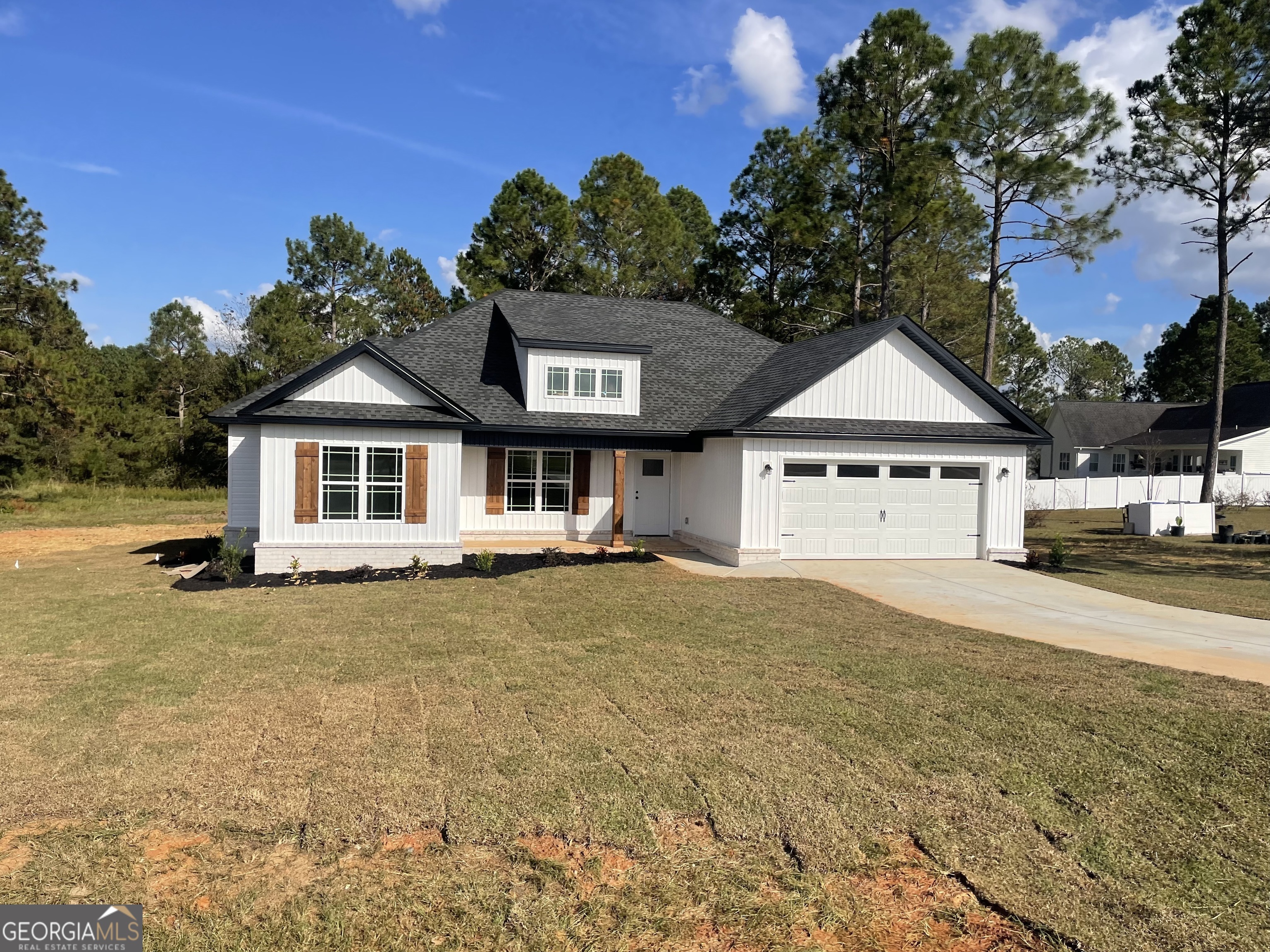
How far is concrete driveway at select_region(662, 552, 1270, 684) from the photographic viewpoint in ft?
32.4

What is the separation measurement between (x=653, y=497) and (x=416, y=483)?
265 inches

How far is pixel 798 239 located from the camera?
31.7 metres

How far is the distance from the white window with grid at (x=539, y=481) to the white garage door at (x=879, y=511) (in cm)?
563

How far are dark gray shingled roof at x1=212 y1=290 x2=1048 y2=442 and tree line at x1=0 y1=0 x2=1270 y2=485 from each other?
8974mm

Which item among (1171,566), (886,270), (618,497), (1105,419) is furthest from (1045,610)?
(1105,419)

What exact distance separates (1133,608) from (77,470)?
36.4 metres

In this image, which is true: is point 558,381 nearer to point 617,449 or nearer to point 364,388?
point 617,449

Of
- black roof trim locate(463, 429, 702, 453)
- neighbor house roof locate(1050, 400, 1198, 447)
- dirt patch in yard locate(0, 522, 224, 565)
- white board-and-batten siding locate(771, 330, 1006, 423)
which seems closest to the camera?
white board-and-batten siding locate(771, 330, 1006, 423)

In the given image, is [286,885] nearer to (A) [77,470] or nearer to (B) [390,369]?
(B) [390,369]

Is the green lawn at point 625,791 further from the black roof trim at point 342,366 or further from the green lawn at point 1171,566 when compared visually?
the green lawn at point 1171,566

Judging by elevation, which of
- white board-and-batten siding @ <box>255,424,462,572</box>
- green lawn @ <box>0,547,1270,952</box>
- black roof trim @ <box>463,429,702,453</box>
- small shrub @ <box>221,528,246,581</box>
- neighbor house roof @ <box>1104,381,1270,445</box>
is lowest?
green lawn @ <box>0,547,1270,952</box>

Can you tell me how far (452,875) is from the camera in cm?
468


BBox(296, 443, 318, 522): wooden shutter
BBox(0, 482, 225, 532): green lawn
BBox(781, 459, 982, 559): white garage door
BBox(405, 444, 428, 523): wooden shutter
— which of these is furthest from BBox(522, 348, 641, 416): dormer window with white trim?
BBox(0, 482, 225, 532): green lawn
